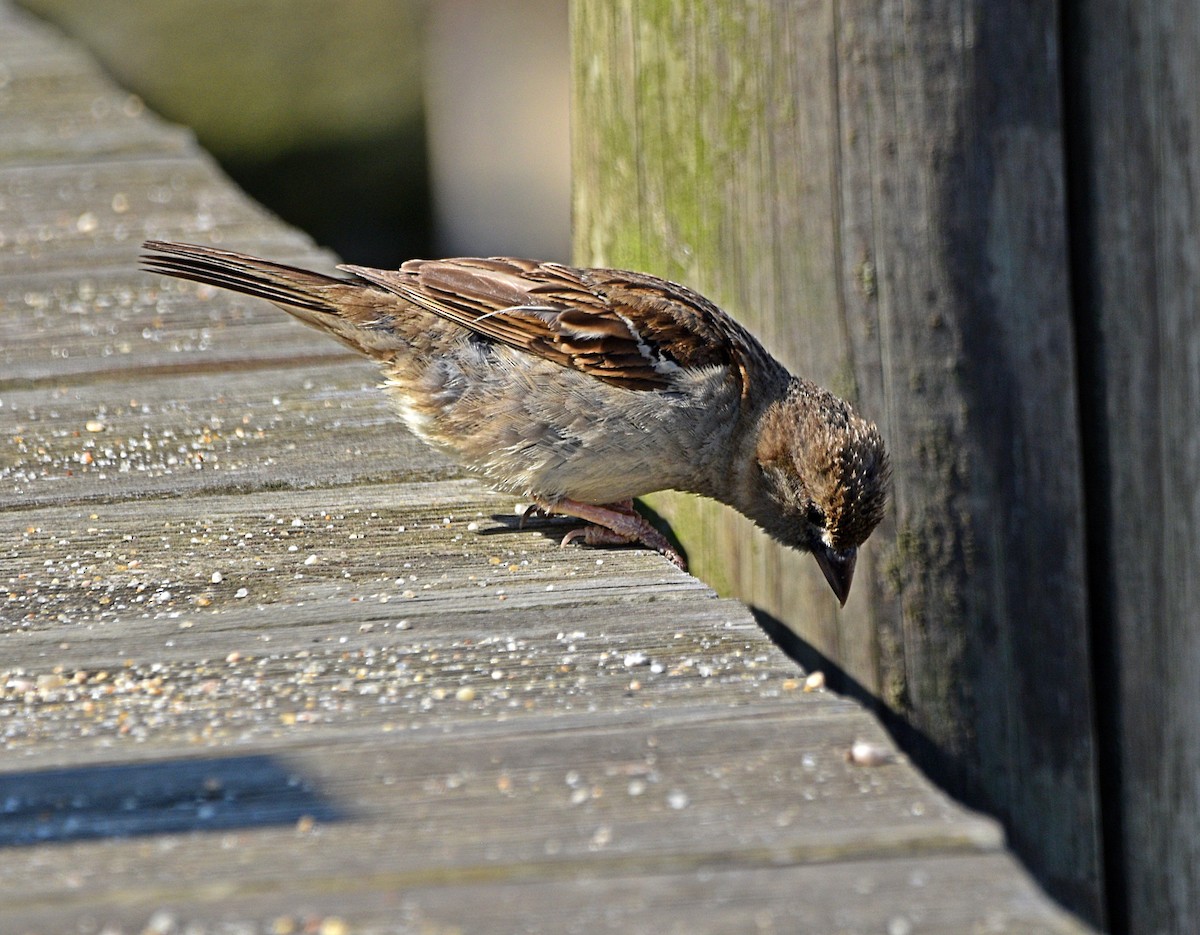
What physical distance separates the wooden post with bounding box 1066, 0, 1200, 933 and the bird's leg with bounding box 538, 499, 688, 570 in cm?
100

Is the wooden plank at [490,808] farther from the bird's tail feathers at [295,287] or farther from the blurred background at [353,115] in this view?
the blurred background at [353,115]

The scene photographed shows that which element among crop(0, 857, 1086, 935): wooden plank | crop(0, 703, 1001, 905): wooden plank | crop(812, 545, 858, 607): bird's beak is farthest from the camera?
crop(812, 545, 858, 607): bird's beak

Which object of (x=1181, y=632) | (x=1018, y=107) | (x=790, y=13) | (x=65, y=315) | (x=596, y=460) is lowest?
(x=1181, y=632)

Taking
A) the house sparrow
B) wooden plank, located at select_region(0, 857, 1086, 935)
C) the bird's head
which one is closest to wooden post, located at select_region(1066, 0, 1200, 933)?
the bird's head

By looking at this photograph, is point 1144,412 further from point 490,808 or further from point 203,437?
point 203,437

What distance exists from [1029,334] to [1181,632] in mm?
670

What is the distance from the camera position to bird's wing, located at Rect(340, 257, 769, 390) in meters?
3.82

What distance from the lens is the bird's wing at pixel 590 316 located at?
3824 millimetres

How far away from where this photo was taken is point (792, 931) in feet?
5.51

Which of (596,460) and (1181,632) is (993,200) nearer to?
(1181,632)

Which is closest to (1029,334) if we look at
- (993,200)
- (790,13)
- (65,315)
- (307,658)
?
(993,200)

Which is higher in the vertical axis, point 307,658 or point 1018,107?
point 1018,107

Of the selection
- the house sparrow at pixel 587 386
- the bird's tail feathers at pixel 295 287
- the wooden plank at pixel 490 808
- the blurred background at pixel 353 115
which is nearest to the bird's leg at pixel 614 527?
the house sparrow at pixel 587 386

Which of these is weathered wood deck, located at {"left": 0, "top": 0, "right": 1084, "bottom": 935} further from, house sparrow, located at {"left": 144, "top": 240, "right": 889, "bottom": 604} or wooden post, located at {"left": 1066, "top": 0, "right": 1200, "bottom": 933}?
wooden post, located at {"left": 1066, "top": 0, "right": 1200, "bottom": 933}
